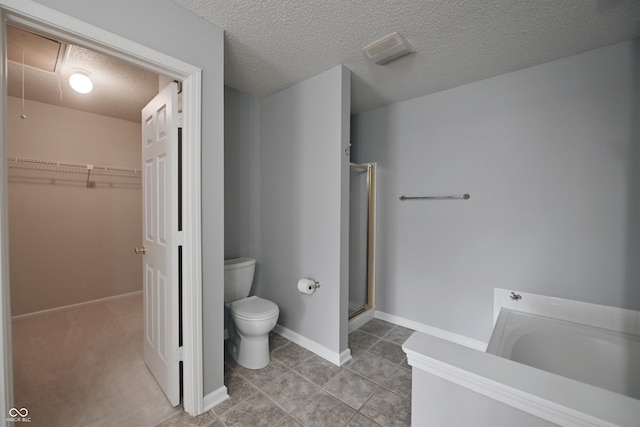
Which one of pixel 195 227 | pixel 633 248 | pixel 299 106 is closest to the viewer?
pixel 195 227

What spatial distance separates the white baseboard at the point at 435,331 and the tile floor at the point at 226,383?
157 mm

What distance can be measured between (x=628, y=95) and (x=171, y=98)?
112 inches

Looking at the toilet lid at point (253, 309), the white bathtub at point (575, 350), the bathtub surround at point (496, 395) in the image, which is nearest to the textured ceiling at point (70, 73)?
the toilet lid at point (253, 309)

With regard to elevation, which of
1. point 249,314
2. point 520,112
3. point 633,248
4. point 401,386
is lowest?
point 401,386

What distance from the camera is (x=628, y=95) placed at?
1.68 meters

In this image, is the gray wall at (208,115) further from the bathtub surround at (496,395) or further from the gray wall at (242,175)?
the bathtub surround at (496,395)

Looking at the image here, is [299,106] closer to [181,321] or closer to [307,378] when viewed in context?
[181,321]

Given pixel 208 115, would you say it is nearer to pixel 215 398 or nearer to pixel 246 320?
pixel 246 320

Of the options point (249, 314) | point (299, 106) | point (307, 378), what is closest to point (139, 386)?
point (249, 314)

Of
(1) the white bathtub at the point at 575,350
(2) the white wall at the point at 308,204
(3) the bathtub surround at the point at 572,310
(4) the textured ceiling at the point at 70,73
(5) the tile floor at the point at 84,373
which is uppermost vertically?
(4) the textured ceiling at the point at 70,73

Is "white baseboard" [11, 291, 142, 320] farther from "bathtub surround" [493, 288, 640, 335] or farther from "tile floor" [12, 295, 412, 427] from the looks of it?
"bathtub surround" [493, 288, 640, 335]

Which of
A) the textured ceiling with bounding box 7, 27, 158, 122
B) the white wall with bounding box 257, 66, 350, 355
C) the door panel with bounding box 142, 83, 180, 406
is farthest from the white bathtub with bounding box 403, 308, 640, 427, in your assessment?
the textured ceiling with bounding box 7, 27, 158, 122

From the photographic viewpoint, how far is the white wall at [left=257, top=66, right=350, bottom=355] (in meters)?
2.05

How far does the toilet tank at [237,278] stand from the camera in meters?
2.18
